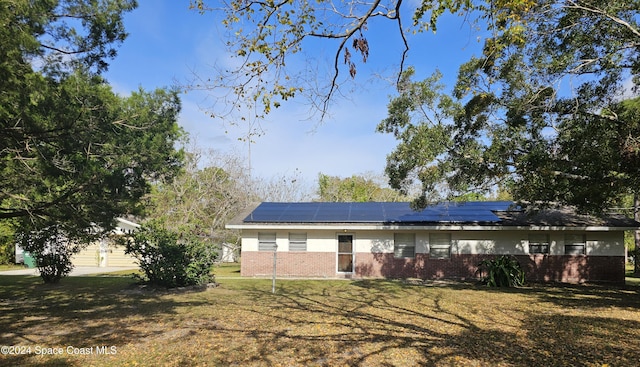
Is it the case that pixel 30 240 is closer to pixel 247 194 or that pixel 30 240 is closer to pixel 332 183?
pixel 247 194

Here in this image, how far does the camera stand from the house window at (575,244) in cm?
1820

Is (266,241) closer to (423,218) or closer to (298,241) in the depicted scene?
(298,241)

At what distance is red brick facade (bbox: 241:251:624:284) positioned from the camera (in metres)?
18.0

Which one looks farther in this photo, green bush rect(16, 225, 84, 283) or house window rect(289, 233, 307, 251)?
house window rect(289, 233, 307, 251)

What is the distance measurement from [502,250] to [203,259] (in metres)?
12.9

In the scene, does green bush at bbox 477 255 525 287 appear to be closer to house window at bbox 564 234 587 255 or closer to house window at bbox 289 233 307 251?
house window at bbox 564 234 587 255

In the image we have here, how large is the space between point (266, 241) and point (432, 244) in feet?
25.2

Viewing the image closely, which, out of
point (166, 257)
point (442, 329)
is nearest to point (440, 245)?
point (442, 329)

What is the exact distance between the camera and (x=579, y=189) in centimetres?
1247

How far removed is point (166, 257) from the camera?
1384 centimetres

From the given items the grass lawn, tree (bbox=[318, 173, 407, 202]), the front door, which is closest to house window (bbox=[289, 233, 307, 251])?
the front door

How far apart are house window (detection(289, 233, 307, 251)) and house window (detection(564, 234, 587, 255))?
11732 mm

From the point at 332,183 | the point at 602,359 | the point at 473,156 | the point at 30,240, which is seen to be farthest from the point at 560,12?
the point at 332,183

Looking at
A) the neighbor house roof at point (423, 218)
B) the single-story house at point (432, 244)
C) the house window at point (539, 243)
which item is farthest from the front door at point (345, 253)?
the house window at point (539, 243)
